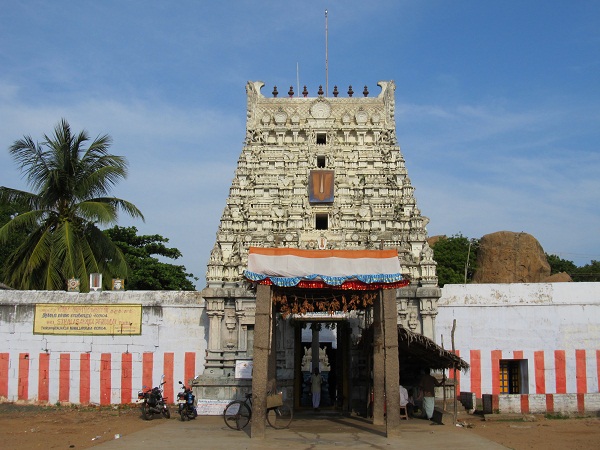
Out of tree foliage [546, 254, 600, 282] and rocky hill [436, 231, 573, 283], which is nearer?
rocky hill [436, 231, 573, 283]

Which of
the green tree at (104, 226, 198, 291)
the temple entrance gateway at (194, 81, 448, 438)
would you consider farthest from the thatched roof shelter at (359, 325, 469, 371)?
the green tree at (104, 226, 198, 291)

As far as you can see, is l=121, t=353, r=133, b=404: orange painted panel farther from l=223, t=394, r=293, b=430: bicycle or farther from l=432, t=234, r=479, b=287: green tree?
l=432, t=234, r=479, b=287: green tree

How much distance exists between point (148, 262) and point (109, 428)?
84.3ft

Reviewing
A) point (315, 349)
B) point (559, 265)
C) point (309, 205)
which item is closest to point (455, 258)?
point (559, 265)

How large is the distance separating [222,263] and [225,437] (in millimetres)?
9691

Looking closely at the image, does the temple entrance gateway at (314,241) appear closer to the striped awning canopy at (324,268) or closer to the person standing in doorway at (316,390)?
the striped awning canopy at (324,268)

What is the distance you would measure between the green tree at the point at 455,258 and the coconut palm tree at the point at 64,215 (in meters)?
30.9

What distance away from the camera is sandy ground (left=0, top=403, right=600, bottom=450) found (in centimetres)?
1480

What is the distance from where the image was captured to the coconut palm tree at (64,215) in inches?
970

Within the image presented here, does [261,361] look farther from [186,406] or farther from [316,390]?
[316,390]

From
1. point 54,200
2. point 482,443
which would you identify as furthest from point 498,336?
point 54,200

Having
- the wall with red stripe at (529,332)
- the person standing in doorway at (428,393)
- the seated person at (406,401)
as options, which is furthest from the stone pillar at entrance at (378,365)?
the wall with red stripe at (529,332)

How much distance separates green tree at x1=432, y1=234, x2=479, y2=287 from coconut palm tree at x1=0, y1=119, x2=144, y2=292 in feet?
101

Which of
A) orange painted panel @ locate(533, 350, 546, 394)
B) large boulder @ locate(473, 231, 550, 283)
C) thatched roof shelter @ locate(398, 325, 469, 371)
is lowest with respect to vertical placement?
orange painted panel @ locate(533, 350, 546, 394)
